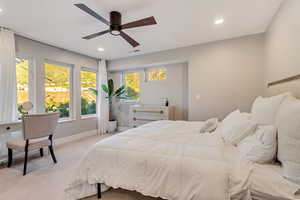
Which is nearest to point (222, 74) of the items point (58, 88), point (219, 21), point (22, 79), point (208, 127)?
point (219, 21)

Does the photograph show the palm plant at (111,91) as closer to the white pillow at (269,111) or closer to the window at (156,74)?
the window at (156,74)

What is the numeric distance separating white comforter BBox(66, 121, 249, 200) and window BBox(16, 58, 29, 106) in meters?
2.74

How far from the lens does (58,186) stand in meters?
1.88

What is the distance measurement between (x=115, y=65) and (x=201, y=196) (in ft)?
15.1

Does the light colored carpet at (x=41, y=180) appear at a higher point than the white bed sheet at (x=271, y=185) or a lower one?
lower

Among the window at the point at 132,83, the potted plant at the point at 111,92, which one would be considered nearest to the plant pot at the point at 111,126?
the potted plant at the point at 111,92

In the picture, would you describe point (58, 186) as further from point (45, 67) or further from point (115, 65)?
point (115, 65)

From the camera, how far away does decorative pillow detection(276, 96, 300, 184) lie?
36.2 inches

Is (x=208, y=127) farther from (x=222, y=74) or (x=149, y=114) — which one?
(x=149, y=114)

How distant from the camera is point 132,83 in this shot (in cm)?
499

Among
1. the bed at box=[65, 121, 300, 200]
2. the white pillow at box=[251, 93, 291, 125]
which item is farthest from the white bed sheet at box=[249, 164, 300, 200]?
the white pillow at box=[251, 93, 291, 125]

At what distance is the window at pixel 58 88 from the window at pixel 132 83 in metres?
1.84

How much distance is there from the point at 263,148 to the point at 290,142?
0.22m

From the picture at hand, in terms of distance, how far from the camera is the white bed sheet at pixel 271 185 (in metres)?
0.91
